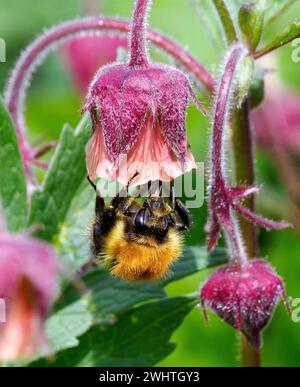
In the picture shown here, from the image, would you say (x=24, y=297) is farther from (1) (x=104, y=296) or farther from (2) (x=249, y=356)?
(2) (x=249, y=356)

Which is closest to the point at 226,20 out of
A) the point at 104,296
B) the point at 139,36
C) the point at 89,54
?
the point at 139,36

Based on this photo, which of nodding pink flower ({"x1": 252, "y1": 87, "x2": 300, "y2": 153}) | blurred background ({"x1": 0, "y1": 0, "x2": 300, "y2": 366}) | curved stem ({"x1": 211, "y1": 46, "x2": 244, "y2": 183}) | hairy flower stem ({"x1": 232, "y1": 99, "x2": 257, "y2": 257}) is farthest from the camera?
nodding pink flower ({"x1": 252, "y1": 87, "x2": 300, "y2": 153})

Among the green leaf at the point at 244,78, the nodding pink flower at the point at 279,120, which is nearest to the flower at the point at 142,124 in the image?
the green leaf at the point at 244,78

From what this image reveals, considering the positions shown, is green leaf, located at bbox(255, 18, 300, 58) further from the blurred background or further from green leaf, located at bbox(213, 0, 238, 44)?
the blurred background

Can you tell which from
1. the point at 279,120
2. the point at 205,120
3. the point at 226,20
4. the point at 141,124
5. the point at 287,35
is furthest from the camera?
the point at 279,120

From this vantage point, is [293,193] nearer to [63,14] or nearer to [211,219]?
[211,219]

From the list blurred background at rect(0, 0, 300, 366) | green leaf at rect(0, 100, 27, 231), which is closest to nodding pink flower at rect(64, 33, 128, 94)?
blurred background at rect(0, 0, 300, 366)

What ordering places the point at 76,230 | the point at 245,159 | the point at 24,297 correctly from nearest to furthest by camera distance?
the point at 24,297 → the point at 245,159 → the point at 76,230
